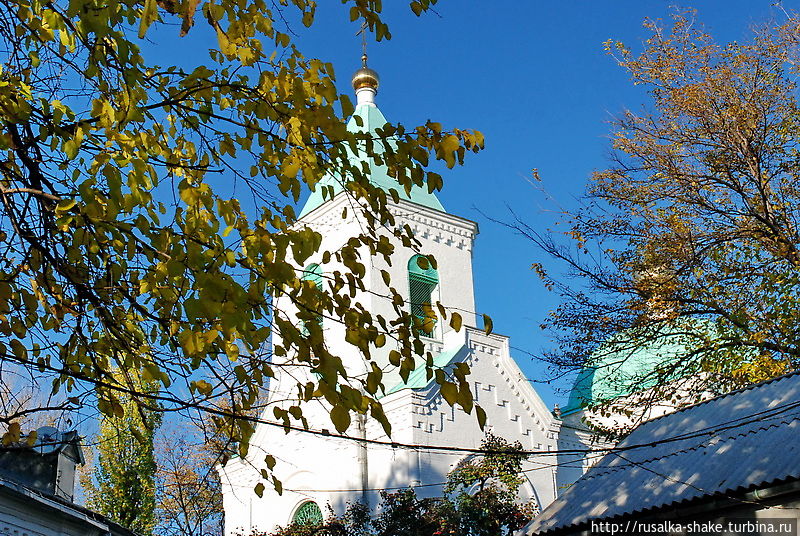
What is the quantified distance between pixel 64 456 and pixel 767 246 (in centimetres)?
1151

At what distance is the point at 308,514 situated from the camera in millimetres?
19781

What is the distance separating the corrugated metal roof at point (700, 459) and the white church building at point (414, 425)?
6.22 m

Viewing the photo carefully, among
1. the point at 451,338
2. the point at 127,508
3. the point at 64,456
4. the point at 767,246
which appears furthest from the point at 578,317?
the point at 127,508

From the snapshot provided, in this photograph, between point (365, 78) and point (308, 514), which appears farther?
point (365, 78)

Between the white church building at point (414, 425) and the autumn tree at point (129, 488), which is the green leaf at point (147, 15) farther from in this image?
the autumn tree at point (129, 488)

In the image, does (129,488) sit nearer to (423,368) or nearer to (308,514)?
(308,514)

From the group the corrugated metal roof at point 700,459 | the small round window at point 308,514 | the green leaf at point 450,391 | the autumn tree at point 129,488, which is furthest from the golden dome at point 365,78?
the green leaf at point 450,391

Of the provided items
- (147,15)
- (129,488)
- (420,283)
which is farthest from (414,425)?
(147,15)

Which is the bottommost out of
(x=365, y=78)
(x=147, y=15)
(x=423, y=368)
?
(x=147, y=15)

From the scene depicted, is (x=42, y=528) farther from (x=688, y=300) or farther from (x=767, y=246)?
(x=767, y=246)

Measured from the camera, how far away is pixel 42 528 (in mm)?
11938

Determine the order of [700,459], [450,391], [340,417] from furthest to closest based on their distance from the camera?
[700,459]
[450,391]
[340,417]

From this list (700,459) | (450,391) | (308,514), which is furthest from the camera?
(308,514)

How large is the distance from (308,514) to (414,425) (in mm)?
3659
